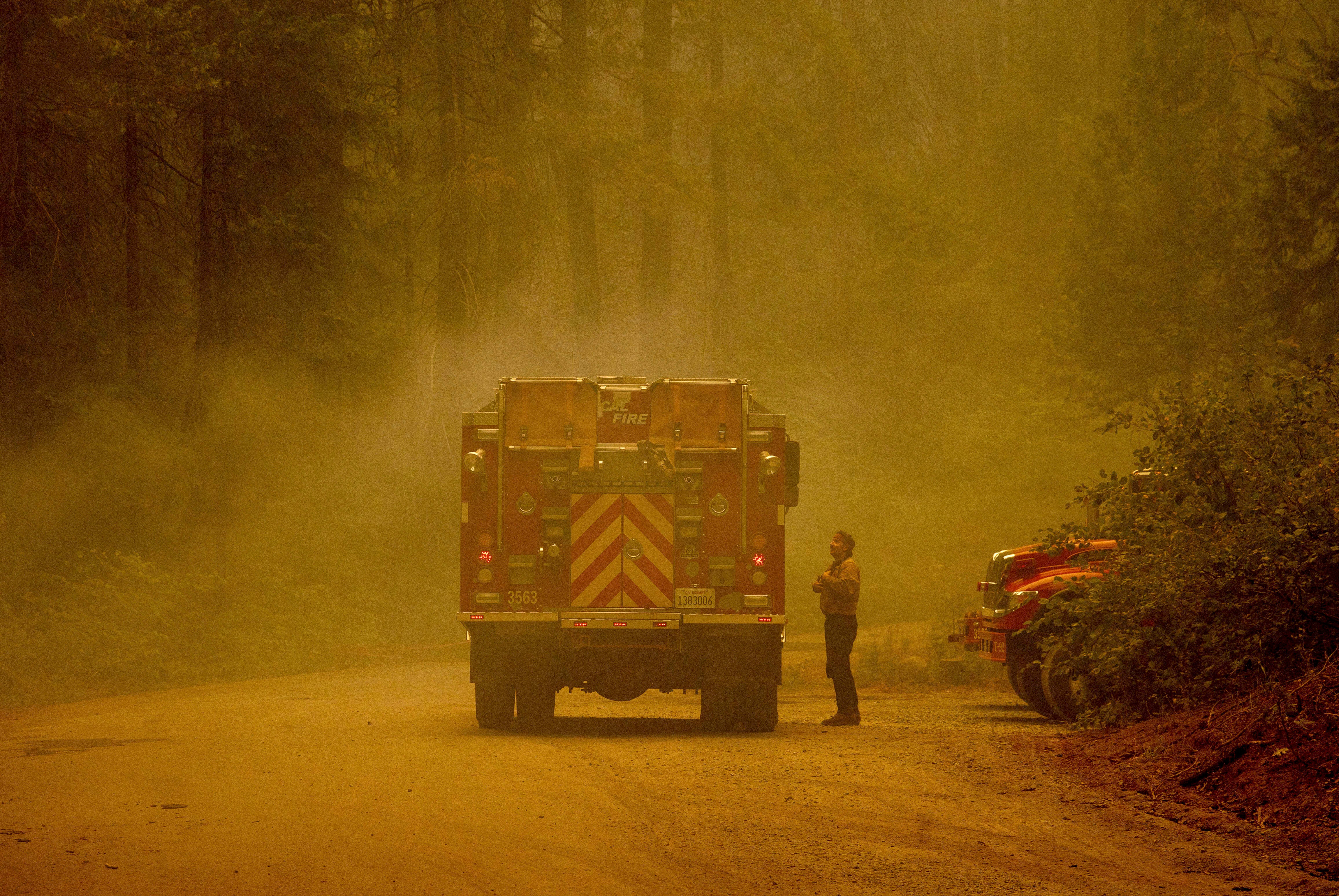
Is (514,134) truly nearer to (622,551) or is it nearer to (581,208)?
(581,208)

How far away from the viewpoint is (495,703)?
531 inches

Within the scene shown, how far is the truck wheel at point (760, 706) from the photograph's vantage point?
525 inches

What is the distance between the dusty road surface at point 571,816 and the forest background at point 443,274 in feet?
28.0

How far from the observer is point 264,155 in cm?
2450

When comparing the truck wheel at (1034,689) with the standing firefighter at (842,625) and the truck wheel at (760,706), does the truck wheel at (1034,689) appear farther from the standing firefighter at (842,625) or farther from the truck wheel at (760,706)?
the truck wheel at (760,706)

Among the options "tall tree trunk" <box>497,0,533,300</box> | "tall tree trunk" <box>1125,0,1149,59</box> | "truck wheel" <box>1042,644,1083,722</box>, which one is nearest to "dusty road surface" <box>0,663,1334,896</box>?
"truck wheel" <box>1042,644,1083,722</box>

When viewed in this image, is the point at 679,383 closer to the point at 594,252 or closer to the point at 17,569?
the point at 17,569

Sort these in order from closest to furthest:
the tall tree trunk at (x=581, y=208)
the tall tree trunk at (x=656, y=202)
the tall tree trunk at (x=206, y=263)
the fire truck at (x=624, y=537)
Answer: the fire truck at (x=624, y=537) < the tall tree trunk at (x=206, y=263) < the tall tree trunk at (x=581, y=208) < the tall tree trunk at (x=656, y=202)

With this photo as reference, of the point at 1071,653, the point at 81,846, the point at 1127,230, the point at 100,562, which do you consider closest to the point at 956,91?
the point at 1127,230

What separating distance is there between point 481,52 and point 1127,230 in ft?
52.7

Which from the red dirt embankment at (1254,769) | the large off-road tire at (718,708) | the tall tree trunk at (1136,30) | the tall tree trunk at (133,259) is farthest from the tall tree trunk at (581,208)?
the red dirt embankment at (1254,769)

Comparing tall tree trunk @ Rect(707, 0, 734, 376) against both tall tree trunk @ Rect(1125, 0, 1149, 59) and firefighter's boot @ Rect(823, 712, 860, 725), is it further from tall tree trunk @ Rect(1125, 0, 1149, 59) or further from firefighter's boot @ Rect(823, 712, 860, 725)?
firefighter's boot @ Rect(823, 712, 860, 725)

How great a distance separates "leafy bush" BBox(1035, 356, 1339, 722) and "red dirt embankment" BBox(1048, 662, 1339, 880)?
0.44m

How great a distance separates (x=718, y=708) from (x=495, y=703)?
2014 millimetres
